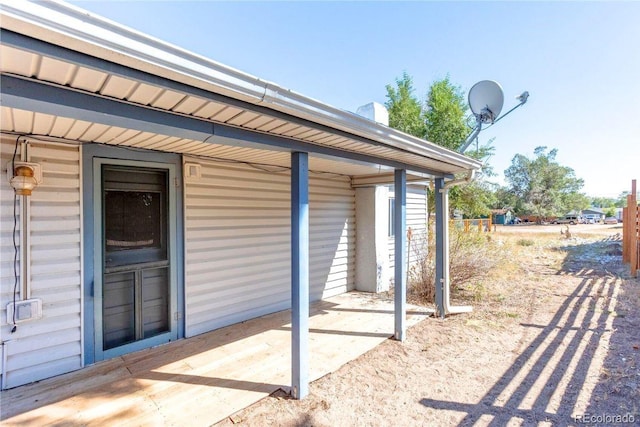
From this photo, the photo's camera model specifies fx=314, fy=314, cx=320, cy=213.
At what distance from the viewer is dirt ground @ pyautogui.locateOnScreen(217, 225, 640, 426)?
2.47m

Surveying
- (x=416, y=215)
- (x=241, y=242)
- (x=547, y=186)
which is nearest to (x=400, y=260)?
(x=241, y=242)

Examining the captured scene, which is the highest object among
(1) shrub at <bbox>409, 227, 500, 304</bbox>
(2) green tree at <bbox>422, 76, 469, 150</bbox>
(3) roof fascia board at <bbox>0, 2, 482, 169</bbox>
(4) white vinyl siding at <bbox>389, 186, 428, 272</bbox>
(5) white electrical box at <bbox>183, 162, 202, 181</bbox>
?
(2) green tree at <bbox>422, 76, 469, 150</bbox>

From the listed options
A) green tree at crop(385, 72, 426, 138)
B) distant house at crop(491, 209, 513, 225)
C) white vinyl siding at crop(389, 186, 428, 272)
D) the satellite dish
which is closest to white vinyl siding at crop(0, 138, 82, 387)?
the satellite dish

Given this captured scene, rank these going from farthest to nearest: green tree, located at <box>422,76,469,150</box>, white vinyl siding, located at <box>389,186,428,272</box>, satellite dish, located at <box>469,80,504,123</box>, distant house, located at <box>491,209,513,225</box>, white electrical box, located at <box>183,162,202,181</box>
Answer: distant house, located at <box>491,209,513,225</box>
green tree, located at <box>422,76,469,150</box>
white vinyl siding, located at <box>389,186,428,272</box>
satellite dish, located at <box>469,80,504,123</box>
white electrical box, located at <box>183,162,202,181</box>

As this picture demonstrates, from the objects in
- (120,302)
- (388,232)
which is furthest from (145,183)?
(388,232)

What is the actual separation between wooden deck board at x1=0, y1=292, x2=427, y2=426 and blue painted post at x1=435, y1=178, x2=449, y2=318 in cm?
112

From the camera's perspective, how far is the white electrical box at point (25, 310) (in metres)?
2.62

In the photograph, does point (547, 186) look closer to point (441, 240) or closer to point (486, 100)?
point (486, 100)

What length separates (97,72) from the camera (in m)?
1.33

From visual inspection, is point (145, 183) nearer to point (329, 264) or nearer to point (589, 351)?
point (329, 264)

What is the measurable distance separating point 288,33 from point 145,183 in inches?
190

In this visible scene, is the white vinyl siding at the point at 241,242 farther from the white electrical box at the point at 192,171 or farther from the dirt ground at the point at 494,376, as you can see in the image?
the dirt ground at the point at 494,376

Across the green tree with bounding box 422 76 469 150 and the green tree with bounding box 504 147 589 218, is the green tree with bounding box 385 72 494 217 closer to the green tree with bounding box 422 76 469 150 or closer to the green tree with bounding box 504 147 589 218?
the green tree with bounding box 422 76 469 150

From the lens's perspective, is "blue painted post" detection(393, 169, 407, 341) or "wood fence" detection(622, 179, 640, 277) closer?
"blue painted post" detection(393, 169, 407, 341)
